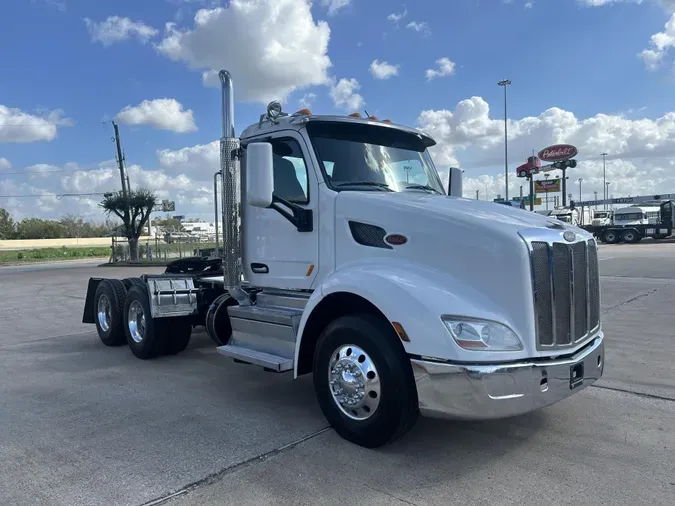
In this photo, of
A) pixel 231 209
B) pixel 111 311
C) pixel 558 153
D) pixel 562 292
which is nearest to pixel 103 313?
pixel 111 311

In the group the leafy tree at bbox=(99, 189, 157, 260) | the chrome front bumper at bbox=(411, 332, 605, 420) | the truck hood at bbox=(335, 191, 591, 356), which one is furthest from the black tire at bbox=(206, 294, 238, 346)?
the leafy tree at bbox=(99, 189, 157, 260)

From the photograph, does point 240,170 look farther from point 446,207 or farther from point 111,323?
point 111,323

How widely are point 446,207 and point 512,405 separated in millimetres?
1506

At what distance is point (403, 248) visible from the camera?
4.12 m

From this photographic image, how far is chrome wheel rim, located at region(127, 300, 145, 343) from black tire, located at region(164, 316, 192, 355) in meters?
0.37

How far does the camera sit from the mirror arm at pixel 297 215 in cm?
483

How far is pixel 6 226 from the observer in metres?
99.9

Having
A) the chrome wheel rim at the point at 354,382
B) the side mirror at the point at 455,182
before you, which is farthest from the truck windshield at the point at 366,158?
the chrome wheel rim at the point at 354,382

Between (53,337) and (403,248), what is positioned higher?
(403,248)

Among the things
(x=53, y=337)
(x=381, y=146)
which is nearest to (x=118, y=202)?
(x=53, y=337)

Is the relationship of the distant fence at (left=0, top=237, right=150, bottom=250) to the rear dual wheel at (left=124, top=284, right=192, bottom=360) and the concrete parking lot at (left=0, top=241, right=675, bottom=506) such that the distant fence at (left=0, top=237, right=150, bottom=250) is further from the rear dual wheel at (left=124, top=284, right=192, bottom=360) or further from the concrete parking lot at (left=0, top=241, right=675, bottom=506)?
the concrete parking lot at (left=0, top=241, right=675, bottom=506)

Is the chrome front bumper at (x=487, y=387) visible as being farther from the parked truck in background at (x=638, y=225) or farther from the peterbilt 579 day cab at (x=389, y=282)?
the parked truck in background at (x=638, y=225)

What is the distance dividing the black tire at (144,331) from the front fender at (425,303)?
12.3ft

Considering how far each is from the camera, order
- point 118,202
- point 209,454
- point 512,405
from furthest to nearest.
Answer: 1. point 118,202
2. point 209,454
3. point 512,405
